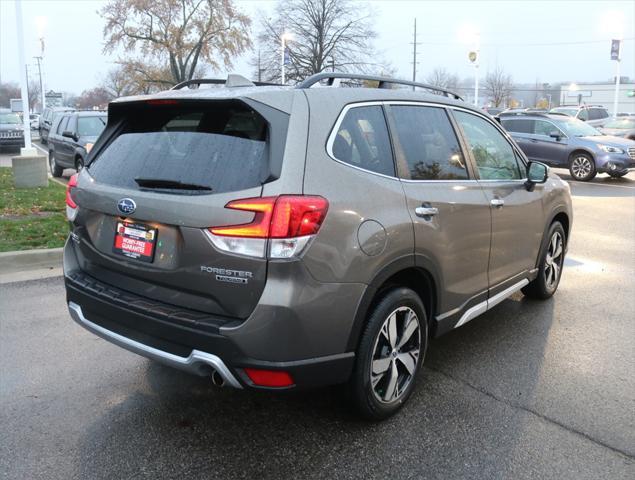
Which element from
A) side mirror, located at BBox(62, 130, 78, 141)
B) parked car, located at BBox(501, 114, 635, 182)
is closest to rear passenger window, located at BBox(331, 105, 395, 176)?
side mirror, located at BBox(62, 130, 78, 141)

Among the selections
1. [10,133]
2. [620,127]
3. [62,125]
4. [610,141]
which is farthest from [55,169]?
[620,127]

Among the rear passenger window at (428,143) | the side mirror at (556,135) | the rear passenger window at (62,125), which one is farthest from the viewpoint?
the side mirror at (556,135)

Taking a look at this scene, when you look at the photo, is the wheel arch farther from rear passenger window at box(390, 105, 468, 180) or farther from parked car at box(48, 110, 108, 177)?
parked car at box(48, 110, 108, 177)

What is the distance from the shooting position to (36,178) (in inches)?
466

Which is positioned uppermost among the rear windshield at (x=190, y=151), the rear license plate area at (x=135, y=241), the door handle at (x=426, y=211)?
the rear windshield at (x=190, y=151)

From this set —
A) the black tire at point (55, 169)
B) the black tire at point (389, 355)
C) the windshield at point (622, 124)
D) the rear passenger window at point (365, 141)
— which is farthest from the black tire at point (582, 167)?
the rear passenger window at point (365, 141)

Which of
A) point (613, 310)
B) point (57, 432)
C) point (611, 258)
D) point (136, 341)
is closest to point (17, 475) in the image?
point (57, 432)

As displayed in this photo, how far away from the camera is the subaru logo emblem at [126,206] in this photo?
2.97m

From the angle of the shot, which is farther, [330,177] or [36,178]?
[36,178]

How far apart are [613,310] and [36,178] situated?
Answer: 1075 centimetres

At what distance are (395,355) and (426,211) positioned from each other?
820 millimetres

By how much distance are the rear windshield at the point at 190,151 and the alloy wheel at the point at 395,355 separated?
1116 mm

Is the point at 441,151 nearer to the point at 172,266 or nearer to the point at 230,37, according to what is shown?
the point at 172,266

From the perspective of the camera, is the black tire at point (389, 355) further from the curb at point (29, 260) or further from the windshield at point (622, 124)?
the windshield at point (622, 124)
